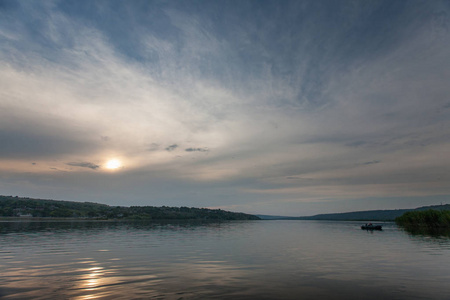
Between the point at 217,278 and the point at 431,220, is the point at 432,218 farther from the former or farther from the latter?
the point at 217,278

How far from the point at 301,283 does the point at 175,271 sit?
15323mm

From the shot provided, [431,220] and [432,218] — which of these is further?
[431,220]

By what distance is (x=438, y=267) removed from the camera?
3703cm

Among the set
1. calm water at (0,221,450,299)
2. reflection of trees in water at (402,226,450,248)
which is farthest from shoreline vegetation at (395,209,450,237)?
calm water at (0,221,450,299)

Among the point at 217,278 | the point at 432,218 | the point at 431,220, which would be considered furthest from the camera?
the point at 431,220

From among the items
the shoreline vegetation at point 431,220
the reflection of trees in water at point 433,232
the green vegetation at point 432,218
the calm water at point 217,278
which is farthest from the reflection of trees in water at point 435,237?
the calm water at point 217,278

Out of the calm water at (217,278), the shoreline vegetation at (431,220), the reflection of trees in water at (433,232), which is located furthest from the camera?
the shoreline vegetation at (431,220)

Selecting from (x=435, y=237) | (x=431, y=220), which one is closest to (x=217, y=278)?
(x=435, y=237)

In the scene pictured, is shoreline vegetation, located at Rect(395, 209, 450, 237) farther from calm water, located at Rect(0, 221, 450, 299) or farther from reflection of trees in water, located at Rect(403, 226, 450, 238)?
calm water, located at Rect(0, 221, 450, 299)

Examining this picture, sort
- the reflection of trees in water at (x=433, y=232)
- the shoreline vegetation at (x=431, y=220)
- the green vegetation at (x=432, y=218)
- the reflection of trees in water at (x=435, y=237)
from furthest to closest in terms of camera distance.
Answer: the green vegetation at (x=432, y=218) → the shoreline vegetation at (x=431, y=220) → the reflection of trees in water at (x=433, y=232) → the reflection of trees in water at (x=435, y=237)

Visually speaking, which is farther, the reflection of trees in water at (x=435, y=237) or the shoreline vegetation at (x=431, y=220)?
the shoreline vegetation at (x=431, y=220)

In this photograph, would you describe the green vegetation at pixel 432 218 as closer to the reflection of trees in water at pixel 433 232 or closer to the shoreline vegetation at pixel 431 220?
the shoreline vegetation at pixel 431 220

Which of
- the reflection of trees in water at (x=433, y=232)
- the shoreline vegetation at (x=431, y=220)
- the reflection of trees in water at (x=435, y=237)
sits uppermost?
the shoreline vegetation at (x=431, y=220)

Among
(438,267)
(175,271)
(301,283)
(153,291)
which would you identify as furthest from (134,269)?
(438,267)
